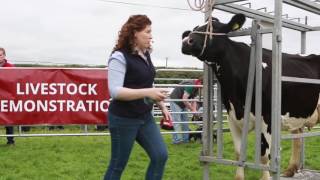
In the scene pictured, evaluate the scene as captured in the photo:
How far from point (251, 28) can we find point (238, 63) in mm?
887

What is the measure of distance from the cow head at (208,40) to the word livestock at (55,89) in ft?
18.4

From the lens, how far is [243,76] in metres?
5.70

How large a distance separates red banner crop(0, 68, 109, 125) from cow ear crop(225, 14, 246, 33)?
5.90 metres

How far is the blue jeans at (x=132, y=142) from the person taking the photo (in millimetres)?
4336

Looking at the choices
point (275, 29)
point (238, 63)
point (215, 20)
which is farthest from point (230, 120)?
point (275, 29)

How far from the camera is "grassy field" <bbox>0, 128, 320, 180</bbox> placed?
715 cm

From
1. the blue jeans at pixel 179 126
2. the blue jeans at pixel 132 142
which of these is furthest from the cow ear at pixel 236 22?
the blue jeans at pixel 179 126

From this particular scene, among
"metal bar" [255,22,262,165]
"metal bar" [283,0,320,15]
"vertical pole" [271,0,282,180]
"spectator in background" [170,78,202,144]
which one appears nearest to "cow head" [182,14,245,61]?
"metal bar" [255,22,262,165]

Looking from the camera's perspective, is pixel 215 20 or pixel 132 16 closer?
pixel 132 16

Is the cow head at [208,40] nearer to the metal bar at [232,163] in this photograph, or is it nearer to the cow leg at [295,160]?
the metal bar at [232,163]

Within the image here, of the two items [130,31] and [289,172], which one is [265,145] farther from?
[130,31]

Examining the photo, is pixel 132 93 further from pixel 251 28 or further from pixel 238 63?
pixel 238 63

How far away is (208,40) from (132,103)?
1.32 meters

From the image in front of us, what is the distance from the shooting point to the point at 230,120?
20.9 ft
